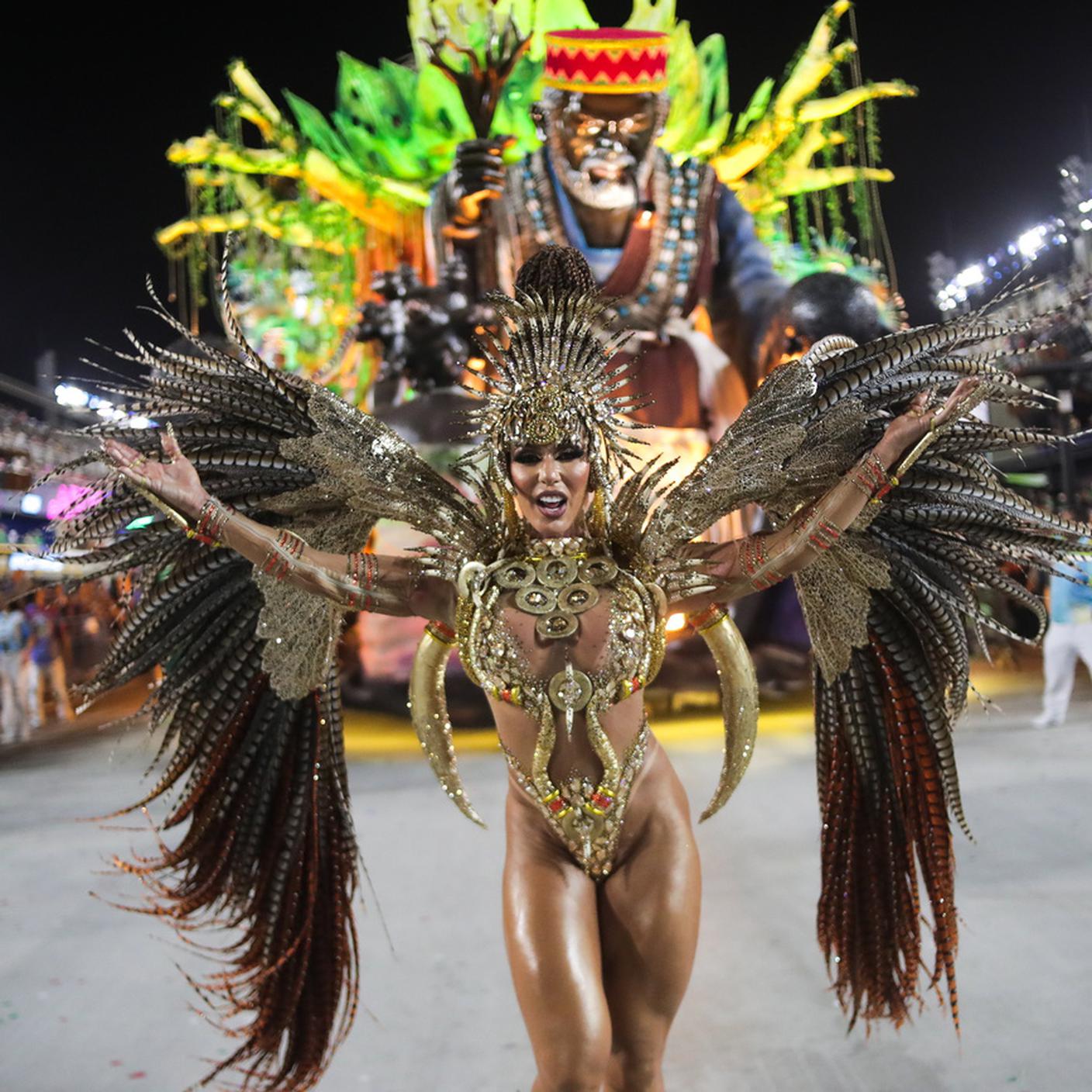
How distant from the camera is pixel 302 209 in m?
8.77

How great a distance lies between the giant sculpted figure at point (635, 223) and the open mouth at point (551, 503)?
14.3ft

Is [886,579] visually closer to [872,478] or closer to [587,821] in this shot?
[872,478]

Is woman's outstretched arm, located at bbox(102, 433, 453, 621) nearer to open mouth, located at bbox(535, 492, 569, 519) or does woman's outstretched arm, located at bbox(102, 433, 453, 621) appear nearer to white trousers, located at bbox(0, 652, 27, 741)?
open mouth, located at bbox(535, 492, 569, 519)

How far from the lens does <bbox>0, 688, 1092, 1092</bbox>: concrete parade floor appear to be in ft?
8.75

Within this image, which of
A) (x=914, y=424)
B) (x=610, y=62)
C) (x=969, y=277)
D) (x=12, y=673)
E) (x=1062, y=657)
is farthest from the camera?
(x=969, y=277)

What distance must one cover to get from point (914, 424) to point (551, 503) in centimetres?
77

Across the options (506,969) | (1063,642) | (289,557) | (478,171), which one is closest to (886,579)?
(289,557)

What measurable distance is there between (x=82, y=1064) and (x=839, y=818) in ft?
7.17

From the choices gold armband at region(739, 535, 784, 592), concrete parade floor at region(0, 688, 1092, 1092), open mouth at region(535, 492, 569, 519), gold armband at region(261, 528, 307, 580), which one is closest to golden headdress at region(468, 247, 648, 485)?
open mouth at region(535, 492, 569, 519)

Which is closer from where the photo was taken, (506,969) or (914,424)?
(914,424)

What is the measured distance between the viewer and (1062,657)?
682cm

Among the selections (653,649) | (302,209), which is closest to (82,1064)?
(653,649)

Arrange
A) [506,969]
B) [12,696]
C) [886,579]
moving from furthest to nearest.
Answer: [12,696] < [506,969] < [886,579]

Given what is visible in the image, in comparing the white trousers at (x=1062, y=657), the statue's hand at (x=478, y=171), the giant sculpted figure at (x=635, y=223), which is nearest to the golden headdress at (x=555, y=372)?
the giant sculpted figure at (x=635, y=223)
